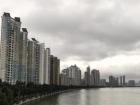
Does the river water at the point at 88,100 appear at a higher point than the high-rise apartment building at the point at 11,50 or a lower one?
lower

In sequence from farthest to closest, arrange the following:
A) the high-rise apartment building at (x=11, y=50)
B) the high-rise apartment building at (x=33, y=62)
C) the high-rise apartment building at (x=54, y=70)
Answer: the high-rise apartment building at (x=54, y=70), the high-rise apartment building at (x=33, y=62), the high-rise apartment building at (x=11, y=50)

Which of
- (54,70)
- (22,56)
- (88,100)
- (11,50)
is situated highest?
(11,50)

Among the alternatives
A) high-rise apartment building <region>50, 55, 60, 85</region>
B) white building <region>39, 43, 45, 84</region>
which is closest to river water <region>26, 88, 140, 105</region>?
white building <region>39, 43, 45, 84</region>

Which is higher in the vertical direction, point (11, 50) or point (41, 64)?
point (11, 50)

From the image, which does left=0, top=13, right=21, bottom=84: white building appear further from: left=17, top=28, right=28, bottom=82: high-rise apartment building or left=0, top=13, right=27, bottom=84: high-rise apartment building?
left=17, top=28, right=28, bottom=82: high-rise apartment building

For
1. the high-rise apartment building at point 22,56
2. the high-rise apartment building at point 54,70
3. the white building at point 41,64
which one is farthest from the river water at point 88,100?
the high-rise apartment building at point 54,70

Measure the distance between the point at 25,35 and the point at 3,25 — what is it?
12.0 metres

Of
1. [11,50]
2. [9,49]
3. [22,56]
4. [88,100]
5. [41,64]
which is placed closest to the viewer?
[88,100]

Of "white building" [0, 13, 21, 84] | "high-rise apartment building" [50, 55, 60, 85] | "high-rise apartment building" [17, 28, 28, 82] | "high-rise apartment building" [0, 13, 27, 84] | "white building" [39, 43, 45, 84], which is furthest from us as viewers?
"high-rise apartment building" [50, 55, 60, 85]

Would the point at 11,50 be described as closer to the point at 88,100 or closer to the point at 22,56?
the point at 22,56

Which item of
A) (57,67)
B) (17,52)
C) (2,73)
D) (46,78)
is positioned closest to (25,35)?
(17,52)

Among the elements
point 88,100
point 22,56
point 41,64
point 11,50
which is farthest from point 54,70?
point 88,100

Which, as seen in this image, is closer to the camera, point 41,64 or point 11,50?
point 11,50

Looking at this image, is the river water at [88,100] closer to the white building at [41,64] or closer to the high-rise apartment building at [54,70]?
the white building at [41,64]
